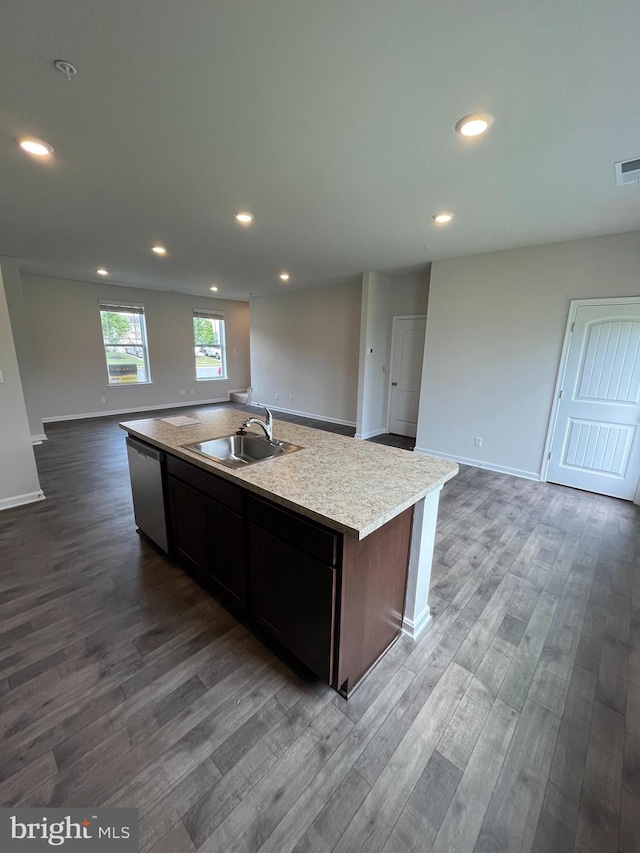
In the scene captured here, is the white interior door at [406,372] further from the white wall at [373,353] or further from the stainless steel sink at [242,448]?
the stainless steel sink at [242,448]

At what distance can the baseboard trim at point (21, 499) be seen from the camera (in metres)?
3.04

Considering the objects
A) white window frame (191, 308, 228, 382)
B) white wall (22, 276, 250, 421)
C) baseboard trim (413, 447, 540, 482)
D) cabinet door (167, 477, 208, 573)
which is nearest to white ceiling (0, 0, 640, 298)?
cabinet door (167, 477, 208, 573)

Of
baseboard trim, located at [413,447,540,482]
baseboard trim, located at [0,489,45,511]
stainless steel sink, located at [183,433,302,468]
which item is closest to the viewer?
stainless steel sink, located at [183,433,302,468]

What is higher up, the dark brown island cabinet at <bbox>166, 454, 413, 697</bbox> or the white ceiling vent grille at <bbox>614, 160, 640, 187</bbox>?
the white ceiling vent grille at <bbox>614, 160, 640, 187</bbox>

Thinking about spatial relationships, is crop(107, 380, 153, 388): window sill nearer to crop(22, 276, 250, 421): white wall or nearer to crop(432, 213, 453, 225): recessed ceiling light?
crop(22, 276, 250, 421): white wall

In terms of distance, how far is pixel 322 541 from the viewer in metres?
1.24

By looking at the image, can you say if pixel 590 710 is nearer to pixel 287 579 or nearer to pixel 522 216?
pixel 287 579

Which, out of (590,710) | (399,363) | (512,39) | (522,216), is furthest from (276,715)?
(399,363)

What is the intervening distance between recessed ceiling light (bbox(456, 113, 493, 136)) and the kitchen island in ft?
5.73

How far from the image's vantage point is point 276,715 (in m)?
1.37

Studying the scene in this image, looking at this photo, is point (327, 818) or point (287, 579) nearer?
point (327, 818)

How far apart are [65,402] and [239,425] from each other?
230 inches

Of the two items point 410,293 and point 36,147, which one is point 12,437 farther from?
point 410,293

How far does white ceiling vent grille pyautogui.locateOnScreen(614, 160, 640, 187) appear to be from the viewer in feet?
6.55
